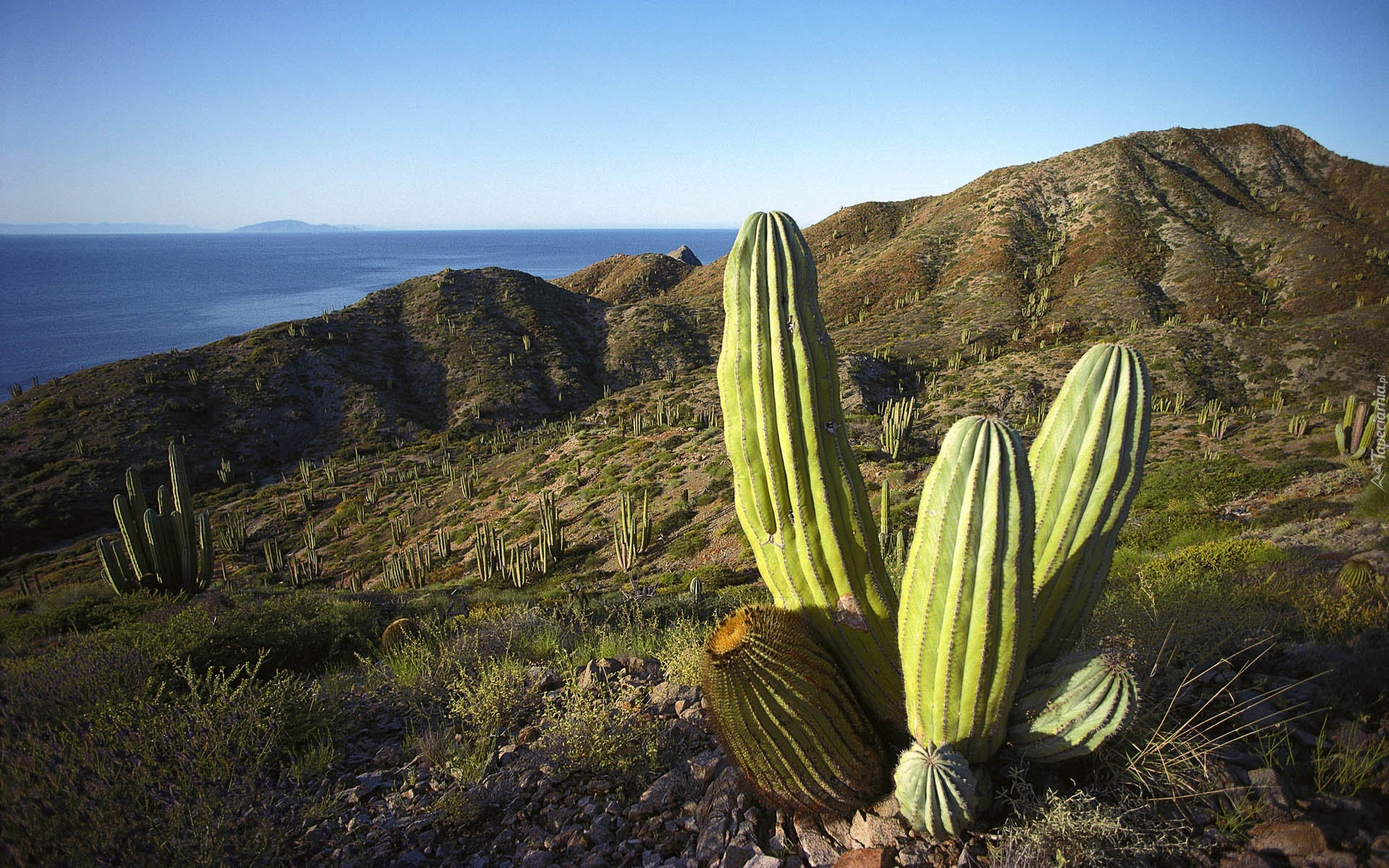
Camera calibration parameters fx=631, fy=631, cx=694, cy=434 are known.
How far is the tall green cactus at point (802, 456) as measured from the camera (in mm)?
2891

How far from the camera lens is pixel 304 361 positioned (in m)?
33.9

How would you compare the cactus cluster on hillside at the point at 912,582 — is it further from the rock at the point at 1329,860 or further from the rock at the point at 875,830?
the rock at the point at 1329,860

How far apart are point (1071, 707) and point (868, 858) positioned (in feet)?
3.21

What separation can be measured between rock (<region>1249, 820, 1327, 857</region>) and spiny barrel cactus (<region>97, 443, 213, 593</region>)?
1589 centimetres

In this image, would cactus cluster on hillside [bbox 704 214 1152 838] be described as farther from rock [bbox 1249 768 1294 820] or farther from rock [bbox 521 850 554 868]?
rock [bbox 521 850 554 868]

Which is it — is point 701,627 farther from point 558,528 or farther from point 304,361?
point 304,361

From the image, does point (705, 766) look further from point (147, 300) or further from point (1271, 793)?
point (147, 300)

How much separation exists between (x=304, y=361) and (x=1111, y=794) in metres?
39.0

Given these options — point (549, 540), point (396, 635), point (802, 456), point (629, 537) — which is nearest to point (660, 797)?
point (802, 456)

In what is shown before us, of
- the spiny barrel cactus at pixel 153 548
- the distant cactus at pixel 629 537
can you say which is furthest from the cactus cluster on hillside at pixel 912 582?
the spiny barrel cactus at pixel 153 548

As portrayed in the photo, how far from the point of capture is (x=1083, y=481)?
2668mm

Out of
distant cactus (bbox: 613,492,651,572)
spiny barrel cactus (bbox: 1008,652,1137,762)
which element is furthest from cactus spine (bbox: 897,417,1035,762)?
distant cactus (bbox: 613,492,651,572)

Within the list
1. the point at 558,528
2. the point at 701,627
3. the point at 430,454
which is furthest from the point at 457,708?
the point at 430,454

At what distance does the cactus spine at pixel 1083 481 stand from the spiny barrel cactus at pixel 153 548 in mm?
15257
